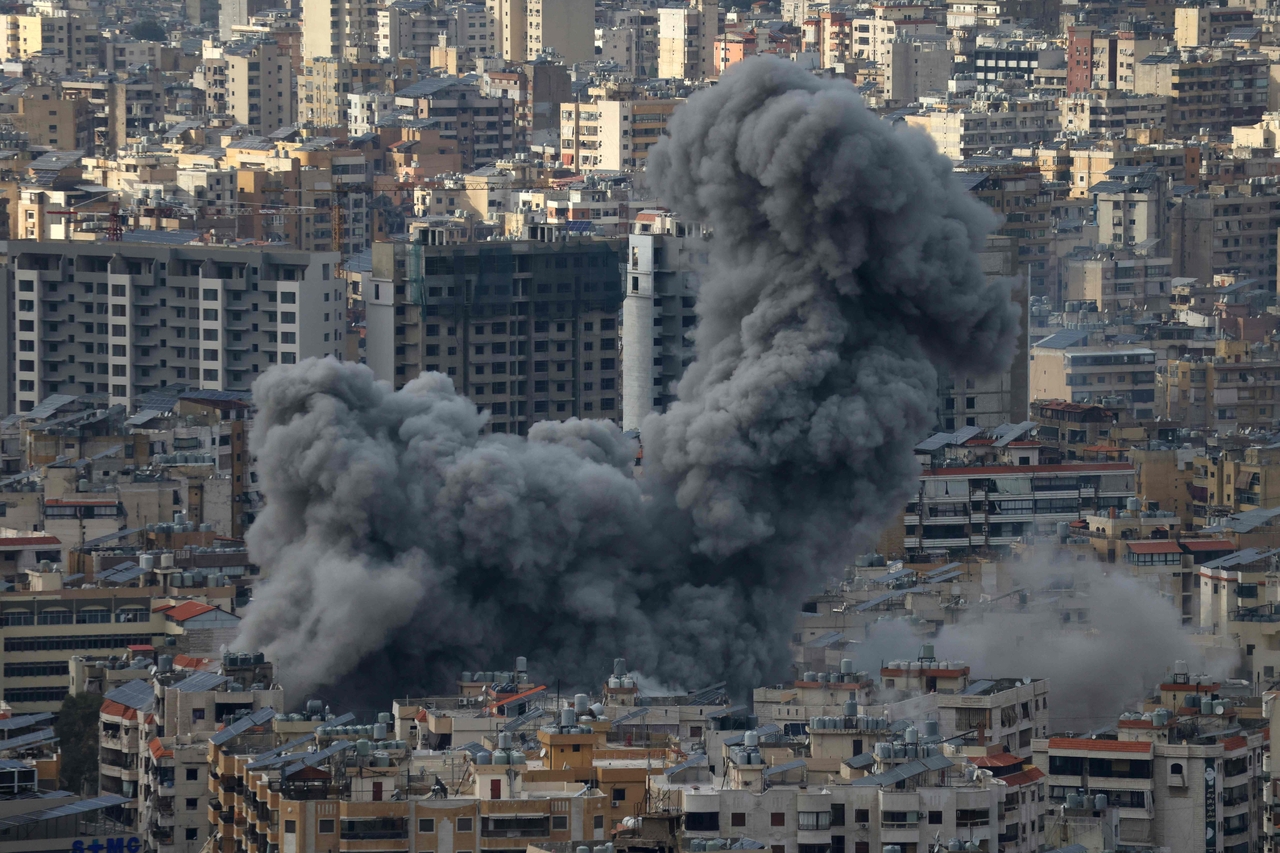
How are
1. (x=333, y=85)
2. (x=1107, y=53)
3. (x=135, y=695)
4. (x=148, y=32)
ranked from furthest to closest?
(x=148, y=32) → (x=333, y=85) → (x=1107, y=53) → (x=135, y=695)

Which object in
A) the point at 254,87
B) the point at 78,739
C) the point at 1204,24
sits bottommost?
the point at 78,739

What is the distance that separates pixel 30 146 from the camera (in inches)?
5344

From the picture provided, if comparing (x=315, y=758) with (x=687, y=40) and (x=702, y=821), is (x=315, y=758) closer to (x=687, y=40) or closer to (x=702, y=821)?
(x=702, y=821)

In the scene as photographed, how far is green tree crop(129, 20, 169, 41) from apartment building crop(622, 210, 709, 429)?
10480 centimetres

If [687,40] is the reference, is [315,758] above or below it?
below

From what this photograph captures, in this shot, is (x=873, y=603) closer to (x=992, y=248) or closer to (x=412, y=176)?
(x=992, y=248)

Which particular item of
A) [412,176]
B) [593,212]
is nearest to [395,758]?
[593,212]

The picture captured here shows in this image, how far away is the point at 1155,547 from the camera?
72.8 metres

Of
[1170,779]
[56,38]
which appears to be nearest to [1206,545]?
[1170,779]

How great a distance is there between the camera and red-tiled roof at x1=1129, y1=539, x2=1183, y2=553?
72.5 meters

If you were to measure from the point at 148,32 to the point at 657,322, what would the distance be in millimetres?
108633

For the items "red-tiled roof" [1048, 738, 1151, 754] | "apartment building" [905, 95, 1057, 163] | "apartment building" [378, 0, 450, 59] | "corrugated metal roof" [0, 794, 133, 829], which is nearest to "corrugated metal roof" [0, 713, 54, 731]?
"corrugated metal roof" [0, 794, 133, 829]

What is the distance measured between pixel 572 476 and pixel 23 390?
3674 centimetres

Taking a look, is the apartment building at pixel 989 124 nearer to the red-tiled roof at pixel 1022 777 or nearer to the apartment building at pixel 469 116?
the apartment building at pixel 469 116
